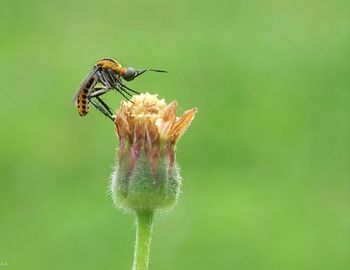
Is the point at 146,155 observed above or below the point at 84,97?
below

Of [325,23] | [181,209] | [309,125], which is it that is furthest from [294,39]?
[181,209]

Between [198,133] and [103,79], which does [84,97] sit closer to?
[103,79]

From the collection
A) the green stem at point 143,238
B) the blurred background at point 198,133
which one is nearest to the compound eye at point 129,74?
the green stem at point 143,238

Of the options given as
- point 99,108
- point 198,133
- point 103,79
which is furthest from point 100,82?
point 198,133

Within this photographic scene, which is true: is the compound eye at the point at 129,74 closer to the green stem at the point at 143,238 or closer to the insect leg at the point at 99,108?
the insect leg at the point at 99,108

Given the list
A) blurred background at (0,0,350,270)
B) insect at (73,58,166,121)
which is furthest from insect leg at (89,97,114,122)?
blurred background at (0,0,350,270)

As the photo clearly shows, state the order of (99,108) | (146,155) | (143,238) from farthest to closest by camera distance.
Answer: (99,108), (146,155), (143,238)

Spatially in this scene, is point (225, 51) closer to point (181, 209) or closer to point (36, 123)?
point (36, 123)
